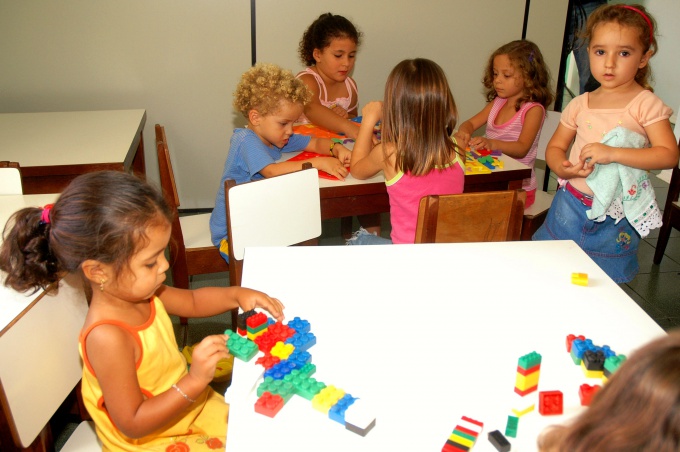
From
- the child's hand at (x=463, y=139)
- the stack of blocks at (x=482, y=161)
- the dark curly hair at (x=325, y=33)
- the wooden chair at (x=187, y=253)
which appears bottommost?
the wooden chair at (x=187, y=253)

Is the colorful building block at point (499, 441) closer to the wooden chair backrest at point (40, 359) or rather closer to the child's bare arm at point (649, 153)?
the wooden chair backrest at point (40, 359)

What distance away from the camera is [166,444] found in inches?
52.9

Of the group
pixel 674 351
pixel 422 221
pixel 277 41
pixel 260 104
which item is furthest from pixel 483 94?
pixel 674 351

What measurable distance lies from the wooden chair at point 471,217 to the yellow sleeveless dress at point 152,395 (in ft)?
2.65

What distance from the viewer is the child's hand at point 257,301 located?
139 centimetres

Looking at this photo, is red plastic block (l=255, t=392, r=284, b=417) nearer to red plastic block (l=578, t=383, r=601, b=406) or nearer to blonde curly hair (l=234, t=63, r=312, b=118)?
red plastic block (l=578, t=383, r=601, b=406)

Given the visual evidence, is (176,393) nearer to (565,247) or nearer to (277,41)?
(565,247)

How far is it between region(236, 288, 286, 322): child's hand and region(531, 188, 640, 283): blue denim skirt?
116cm

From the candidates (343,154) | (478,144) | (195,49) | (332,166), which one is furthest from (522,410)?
(195,49)

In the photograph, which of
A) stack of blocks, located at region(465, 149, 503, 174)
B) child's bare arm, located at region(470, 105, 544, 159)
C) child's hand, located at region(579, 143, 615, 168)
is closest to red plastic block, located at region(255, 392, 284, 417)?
child's hand, located at region(579, 143, 615, 168)

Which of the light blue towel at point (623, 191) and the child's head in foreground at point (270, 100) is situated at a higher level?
the child's head in foreground at point (270, 100)

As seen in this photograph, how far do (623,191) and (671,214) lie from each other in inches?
57.4

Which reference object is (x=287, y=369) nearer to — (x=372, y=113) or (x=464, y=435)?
(x=464, y=435)

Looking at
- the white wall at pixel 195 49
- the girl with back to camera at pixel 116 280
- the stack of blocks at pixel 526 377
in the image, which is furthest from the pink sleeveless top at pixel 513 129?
the girl with back to camera at pixel 116 280
